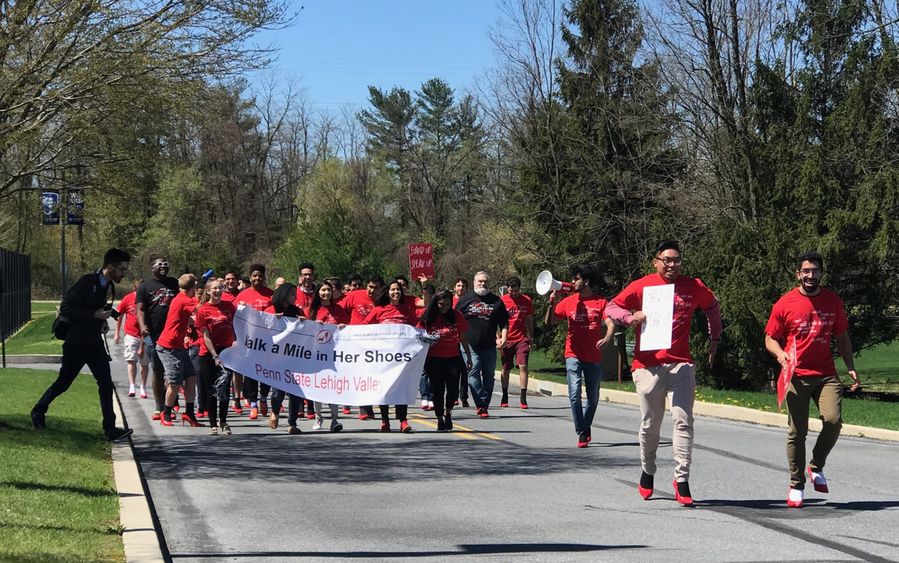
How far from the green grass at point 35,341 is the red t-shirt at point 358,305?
15583mm

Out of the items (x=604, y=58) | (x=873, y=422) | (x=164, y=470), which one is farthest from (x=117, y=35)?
(x=604, y=58)

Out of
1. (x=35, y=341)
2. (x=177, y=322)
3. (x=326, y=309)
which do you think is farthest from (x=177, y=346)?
(x=35, y=341)

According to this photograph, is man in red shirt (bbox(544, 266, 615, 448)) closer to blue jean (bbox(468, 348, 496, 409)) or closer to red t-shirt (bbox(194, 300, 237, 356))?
red t-shirt (bbox(194, 300, 237, 356))

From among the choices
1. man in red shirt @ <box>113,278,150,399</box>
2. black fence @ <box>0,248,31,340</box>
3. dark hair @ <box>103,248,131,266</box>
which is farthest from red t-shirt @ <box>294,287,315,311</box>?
black fence @ <box>0,248,31,340</box>

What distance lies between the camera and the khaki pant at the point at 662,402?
31.1 ft

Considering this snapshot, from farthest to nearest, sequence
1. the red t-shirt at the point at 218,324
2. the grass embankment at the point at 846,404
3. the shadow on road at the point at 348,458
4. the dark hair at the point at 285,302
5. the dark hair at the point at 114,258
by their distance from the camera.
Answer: the grass embankment at the point at 846,404, the dark hair at the point at 285,302, the red t-shirt at the point at 218,324, the dark hair at the point at 114,258, the shadow on road at the point at 348,458

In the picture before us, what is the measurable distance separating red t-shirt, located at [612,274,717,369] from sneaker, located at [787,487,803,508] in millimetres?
1272

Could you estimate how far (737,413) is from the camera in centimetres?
1830

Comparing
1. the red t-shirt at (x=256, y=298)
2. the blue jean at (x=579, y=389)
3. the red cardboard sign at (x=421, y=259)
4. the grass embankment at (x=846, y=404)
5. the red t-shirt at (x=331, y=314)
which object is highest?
the red cardboard sign at (x=421, y=259)

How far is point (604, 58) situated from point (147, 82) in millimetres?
27132

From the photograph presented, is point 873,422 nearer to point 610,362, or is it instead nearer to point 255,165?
point 610,362

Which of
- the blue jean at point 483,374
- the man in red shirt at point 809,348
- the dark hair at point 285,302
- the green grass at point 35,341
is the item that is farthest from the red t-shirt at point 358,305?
the green grass at point 35,341

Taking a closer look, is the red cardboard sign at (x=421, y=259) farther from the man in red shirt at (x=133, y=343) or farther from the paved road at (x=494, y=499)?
the paved road at (x=494, y=499)

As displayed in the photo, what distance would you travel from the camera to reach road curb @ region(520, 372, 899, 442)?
15.7 meters
